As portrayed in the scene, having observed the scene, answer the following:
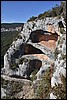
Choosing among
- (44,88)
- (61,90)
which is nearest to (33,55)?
(44,88)

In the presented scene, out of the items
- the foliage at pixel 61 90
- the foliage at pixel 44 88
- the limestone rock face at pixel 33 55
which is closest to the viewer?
the foliage at pixel 61 90

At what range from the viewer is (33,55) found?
3756 centimetres

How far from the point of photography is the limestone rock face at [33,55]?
32.0m

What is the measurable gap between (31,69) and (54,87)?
11.7 m

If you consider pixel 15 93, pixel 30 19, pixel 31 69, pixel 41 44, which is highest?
pixel 30 19

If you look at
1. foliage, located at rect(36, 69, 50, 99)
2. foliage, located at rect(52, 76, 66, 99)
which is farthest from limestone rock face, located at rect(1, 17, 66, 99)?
foliage, located at rect(52, 76, 66, 99)

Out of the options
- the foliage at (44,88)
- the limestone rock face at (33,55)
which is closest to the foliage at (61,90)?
the foliage at (44,88)

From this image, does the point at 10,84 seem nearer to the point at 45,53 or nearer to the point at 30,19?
the point at 45,53

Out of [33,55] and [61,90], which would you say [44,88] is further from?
[33,55]

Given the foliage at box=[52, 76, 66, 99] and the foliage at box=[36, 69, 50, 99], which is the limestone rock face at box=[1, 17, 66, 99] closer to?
the foliage at box=[36, 69, 50, 99]

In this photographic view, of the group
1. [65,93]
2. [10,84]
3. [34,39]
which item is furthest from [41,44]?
[65,93]

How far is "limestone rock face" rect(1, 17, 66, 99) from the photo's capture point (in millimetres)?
31975

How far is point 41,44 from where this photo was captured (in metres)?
36.5

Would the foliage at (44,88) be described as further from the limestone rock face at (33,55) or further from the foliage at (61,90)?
the foliage at (61,90)
